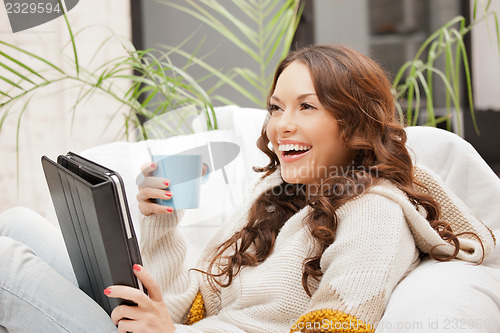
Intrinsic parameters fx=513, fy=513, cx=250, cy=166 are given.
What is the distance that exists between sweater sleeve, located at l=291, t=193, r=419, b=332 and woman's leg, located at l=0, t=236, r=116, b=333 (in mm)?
394

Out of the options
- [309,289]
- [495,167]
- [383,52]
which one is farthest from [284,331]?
[383,52]

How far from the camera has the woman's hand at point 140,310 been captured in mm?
873

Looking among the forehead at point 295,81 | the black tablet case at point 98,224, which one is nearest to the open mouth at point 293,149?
the forehead at point 295,81

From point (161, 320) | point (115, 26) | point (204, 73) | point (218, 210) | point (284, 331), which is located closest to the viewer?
point (161, 320)

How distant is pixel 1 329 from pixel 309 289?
62 cm

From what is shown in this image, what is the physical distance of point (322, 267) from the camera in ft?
3.28

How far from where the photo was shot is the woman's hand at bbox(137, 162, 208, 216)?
1124mm

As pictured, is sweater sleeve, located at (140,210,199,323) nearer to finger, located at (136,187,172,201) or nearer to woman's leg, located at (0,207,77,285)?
finger, located at (136,187,172,201)

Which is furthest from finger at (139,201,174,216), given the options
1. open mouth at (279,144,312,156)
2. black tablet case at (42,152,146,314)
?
open mouth at (279,144,312,156)

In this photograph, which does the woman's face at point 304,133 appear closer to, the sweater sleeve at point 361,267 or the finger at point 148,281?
the sweater sleeve at point 361,267

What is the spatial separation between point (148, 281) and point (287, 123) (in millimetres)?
440

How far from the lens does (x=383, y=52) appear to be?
316 cm

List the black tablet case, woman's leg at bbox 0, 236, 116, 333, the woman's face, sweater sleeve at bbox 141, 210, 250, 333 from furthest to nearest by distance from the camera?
sweater sleeve at bbox 141, 210, 250, 333 < the woman's face < woman's leg at bbox 0, 236, 116, 333 < the black tablet case

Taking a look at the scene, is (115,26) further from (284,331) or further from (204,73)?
(284,331)
